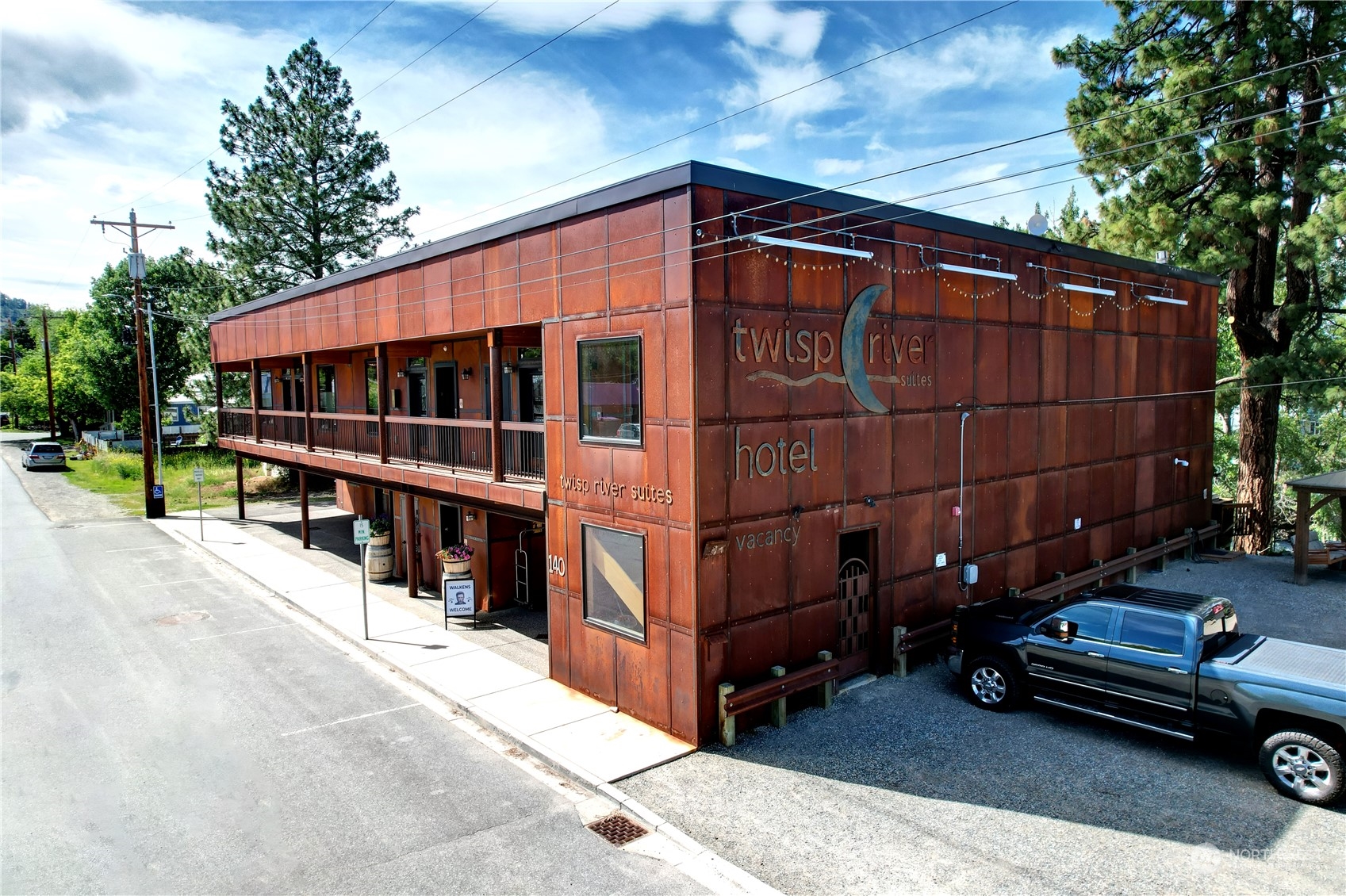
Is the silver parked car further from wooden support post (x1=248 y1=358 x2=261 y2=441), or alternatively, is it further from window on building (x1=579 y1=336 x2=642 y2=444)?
window on building (x1=579 y1=336 x2=642 y2=444)

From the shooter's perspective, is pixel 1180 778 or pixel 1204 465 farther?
pixel 1204 465

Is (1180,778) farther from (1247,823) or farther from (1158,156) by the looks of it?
(1158,156)

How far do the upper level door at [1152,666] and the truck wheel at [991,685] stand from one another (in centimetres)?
135

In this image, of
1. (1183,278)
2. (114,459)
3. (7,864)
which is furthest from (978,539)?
(114,459)

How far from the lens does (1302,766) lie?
Result: 852cm

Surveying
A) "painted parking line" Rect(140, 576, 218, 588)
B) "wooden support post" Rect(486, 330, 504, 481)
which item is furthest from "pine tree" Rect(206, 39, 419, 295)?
"wooden support post" Rect(486, 330, 504, 481)

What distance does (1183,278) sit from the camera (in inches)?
781

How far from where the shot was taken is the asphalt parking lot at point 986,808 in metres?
7.29

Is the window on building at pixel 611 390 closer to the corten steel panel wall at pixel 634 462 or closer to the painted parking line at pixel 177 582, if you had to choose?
the corten steel panel wall at pixel 634 462

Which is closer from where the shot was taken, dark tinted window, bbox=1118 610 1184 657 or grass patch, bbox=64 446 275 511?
dark tinted window, bbox=1118 610 1184 657

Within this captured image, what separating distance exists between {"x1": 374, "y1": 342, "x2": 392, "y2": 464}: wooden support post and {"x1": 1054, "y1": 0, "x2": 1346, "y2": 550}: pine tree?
1702 cm

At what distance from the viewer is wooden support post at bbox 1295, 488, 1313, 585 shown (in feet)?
57.8

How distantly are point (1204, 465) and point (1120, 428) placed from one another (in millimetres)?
5777

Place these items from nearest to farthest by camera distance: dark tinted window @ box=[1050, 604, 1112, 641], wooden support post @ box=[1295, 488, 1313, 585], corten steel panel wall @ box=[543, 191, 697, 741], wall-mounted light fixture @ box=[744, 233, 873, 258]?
corten steel panel wall @ box=[543, 191, 697, 741] → dark tinted window @ box=[1050, 604, 1112, 641] → wall-mounted light fixture @ box=[744, 233, 873, 258] → wooden support post @ box=[1295, 488, 1313, 585]
